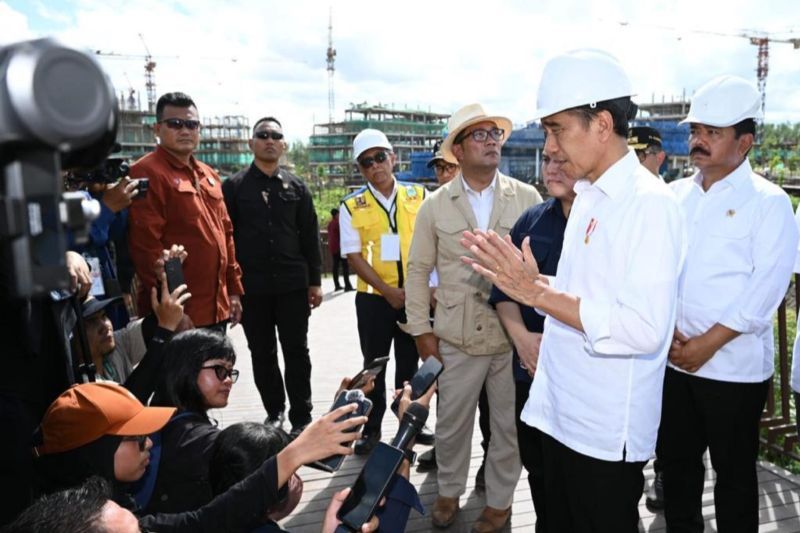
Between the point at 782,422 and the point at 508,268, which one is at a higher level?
the point at 508,268

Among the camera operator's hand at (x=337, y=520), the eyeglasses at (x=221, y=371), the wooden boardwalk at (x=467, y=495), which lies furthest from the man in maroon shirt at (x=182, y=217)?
the camera operator's hand at (x=337, y=520)

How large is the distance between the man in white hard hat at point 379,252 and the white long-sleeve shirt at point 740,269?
2.05 metres

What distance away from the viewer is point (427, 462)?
156 inches

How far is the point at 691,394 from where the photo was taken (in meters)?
Result: 2.75

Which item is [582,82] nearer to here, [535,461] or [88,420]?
[535,461]

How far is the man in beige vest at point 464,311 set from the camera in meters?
3.28

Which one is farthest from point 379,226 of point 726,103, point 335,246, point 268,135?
point 335,246

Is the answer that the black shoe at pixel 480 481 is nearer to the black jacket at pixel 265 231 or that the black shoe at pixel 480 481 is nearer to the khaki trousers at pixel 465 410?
the khaki trousers at pixel 465 410

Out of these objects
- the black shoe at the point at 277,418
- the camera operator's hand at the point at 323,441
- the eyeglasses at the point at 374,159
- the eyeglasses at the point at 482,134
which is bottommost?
the black shoe at the point at 277,418

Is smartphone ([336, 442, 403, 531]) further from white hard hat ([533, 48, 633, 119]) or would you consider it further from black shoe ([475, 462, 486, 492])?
black shoe ([475, 462, 486, 492])

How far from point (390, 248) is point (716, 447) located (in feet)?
7.94

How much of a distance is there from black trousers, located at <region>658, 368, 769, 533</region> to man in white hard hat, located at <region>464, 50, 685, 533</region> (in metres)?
0.83

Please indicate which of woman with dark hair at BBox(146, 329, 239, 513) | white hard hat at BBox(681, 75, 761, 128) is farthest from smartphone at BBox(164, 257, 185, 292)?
white hard hat at BBox(681, 75, 761, 128)

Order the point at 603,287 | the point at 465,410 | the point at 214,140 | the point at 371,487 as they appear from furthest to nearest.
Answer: the point at 214,140 → the point at 465,410 → the point at 603,287 → the point at 371,487
